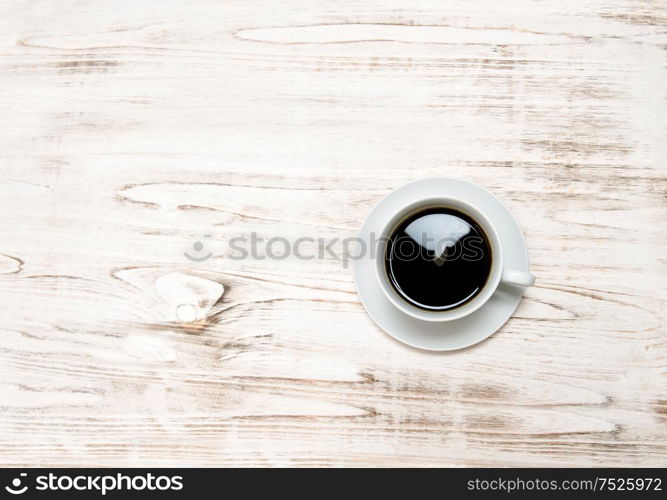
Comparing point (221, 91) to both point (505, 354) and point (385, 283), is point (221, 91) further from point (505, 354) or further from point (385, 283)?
point (505, 354)

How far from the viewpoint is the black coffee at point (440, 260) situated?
2.42ft

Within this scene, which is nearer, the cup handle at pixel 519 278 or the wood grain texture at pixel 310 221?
the cup handle at pixel 519 278

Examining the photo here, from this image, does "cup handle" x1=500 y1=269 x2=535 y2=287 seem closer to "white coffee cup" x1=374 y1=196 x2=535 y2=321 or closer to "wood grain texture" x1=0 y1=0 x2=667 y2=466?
"white coffee cup" x1=374 y1=196 x2=535 y2=321

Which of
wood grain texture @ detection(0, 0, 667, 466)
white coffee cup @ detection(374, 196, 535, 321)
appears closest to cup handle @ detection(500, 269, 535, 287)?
white coffee cup @ detection(374, 196, 535, 321)

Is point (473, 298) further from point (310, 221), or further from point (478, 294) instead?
point (310, 221)

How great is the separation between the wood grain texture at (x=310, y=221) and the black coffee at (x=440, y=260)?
94 mm

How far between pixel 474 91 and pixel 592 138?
184 mm

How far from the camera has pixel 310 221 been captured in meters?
0.83

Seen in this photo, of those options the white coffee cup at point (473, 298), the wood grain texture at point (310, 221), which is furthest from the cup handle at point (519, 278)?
the wood grain texture at point (310, 221)

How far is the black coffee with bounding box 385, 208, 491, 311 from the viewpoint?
2.42 ft

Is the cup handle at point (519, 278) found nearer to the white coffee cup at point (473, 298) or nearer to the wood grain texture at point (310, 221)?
the white coffee cup at point (473, 298)

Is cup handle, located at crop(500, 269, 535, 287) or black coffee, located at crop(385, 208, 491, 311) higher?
black coffee, located at crop(385, 208, 491, 311)
